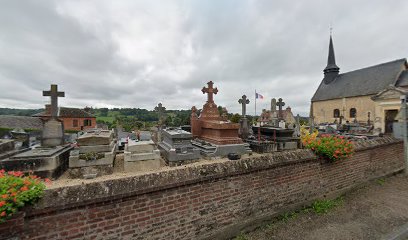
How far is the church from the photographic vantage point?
1900cm

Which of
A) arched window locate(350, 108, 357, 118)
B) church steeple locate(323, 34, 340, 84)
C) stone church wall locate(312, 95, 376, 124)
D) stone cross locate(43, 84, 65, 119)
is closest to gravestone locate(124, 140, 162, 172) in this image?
stone cross locate(43, 84, 65, 119)

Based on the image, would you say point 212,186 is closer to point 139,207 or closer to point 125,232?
point 139,207

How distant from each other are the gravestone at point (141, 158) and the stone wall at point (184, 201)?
2329 millimetres

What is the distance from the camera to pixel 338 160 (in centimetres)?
507

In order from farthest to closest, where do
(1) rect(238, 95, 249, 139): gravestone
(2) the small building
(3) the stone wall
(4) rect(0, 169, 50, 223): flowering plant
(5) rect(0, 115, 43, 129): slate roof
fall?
1. (2) the small building
2. (5) rect(0, 115, 43, 129): slate roof
3. (1) rect(238, 95, 249, 139): gravestone
4. (3) the stone wall
5. (4) rect(0, 169, 50, 223): flowering plant

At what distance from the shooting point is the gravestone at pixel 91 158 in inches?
185

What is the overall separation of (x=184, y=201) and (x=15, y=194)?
83.0 inches

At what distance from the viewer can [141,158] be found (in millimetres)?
5211

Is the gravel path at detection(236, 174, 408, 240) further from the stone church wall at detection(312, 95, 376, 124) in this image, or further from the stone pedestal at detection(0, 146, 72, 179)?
the stone church wall at detection(312, 95, 376, 124)

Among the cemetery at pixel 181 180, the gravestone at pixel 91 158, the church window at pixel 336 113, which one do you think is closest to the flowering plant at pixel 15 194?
the cemetery at pixel 181 180

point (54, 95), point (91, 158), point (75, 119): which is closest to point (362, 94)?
point (91, 158)

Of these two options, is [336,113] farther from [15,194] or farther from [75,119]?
[75,119]

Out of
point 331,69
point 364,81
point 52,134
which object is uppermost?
point 331,69

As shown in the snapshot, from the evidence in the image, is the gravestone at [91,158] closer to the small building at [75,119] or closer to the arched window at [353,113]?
the small building at [75,119]
